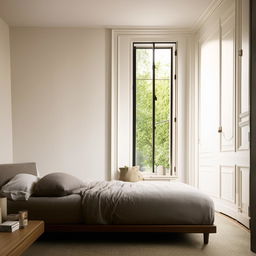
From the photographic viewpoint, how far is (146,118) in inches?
230

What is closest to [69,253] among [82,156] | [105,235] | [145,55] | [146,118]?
[105,235]

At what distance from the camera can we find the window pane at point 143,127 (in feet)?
19.1

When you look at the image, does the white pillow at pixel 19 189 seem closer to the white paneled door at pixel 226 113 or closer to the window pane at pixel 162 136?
the white paneled door at pixel 226 113

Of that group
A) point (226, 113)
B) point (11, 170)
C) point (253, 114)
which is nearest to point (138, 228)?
point (253, 114)

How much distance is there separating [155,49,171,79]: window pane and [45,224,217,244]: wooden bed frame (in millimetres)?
3264

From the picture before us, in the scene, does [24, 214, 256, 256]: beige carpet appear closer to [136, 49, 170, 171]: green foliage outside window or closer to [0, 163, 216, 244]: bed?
[0, 163, 216, 244]: bed

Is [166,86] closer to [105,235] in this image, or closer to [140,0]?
[140,0]

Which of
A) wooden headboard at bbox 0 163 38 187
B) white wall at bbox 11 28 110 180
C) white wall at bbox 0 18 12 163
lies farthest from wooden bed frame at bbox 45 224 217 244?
white wall at bbox 11 28 110 180

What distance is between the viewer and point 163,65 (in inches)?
231

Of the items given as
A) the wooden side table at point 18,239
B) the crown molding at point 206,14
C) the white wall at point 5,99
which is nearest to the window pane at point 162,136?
the crown molding at point 206,14

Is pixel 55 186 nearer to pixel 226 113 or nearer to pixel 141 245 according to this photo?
pixel 141 245

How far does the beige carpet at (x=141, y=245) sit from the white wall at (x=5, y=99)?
2.36 m

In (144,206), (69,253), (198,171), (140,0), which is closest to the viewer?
(69,253)

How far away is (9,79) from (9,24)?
797 mm
